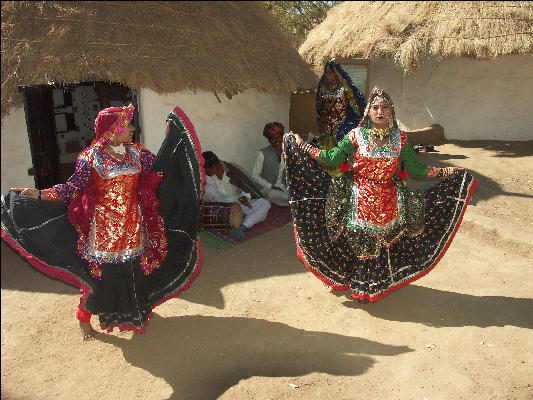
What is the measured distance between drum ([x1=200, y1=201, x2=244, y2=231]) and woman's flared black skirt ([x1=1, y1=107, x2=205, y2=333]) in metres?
2.19

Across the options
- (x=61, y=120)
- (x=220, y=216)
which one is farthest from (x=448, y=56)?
(x=61, y=120)

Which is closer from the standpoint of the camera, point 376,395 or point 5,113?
point 376,395

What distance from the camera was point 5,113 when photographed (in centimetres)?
525

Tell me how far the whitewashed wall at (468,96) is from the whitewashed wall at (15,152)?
989 cm

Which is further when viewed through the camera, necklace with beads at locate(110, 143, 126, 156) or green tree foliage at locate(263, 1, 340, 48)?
green tree foliage at locate(263, 1, 340, 48)

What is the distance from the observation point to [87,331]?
3854mm

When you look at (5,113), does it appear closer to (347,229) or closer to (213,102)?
(213,102)

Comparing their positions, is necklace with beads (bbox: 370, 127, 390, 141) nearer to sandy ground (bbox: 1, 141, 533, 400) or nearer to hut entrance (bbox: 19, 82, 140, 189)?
sandy ground (bbox: 1, 141, 533, 400)

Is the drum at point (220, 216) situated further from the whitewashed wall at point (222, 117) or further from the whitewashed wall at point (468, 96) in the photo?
the whitewashed wall at point (468, 96)

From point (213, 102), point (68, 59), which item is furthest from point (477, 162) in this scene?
point (68, 59)

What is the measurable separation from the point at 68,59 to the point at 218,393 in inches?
173

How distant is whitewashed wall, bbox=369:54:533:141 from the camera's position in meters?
10.9

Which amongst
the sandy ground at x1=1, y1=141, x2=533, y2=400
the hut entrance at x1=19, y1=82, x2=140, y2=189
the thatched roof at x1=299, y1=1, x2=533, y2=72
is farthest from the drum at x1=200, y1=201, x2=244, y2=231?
the thatched roof at x1=299, y1=1, x2=533, y2=72

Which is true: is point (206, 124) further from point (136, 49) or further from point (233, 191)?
point (136, 49)
